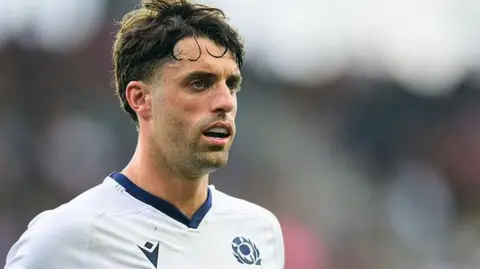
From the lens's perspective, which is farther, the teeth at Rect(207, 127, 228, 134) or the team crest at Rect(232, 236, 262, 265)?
the team crest at Rect(232, 236, 262, 265)

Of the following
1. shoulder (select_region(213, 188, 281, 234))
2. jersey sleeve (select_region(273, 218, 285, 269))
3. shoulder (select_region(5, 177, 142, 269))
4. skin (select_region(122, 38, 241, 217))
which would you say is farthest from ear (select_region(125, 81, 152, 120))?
jersey sleeve (select_region(273, 218, 285, 269))

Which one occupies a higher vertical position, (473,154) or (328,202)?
(473,154)

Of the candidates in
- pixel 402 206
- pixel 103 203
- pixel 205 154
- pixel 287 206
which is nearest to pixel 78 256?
pixel 103 203

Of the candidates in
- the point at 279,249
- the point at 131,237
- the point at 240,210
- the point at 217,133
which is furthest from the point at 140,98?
the point at 279,249

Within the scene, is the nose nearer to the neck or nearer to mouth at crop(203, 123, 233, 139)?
mouth at crop(203, 123, 233, 139)

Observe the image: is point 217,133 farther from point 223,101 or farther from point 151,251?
point 151,251

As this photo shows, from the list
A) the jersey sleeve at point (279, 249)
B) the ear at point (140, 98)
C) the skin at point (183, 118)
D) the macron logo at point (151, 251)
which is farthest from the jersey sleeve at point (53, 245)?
the jersey sleeve at point (279, 249)

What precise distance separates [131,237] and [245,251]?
1.54 feet

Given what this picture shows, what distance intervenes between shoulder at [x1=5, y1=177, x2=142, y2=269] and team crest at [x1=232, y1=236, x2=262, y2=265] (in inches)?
19.5

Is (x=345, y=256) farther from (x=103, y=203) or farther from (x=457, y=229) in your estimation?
(x=103, y=203)

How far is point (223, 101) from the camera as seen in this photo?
11.4ft

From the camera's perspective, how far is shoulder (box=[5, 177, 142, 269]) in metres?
3.36

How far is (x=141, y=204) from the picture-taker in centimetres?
361

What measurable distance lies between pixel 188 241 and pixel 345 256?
8.67 meters
